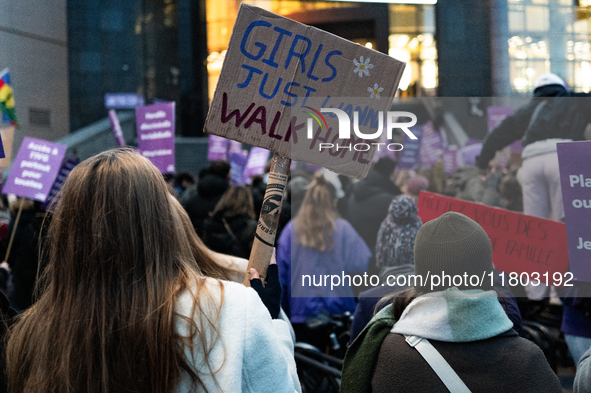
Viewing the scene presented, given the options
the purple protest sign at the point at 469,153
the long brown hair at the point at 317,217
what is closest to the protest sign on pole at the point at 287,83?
the purple protest sign at the point at 469,153

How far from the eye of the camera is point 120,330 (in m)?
1.44

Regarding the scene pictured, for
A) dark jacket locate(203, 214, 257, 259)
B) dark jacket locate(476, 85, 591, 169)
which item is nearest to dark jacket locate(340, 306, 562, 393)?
dark jacket locate(476, 85, 591, 169)

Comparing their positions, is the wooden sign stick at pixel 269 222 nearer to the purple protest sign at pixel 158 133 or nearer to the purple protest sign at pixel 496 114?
the purple protest sign at pixel 496 114

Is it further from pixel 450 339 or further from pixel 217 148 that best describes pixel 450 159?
pixel 217 148

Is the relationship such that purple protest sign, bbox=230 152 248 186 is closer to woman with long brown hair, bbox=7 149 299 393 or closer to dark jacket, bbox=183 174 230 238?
dark jacket, bbox=183 174 230 238

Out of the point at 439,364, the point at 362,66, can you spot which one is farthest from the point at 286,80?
the point at 439,364

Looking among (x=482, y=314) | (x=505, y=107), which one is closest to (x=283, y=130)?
(x=482, y=314)

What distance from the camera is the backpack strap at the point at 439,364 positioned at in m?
1.66

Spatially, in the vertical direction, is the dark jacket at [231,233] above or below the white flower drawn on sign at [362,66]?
below

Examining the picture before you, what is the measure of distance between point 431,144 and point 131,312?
78.3 inches

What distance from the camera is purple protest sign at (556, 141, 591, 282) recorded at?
241cm

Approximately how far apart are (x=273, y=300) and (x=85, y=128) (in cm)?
1760

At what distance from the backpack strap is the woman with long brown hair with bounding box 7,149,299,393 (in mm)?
423

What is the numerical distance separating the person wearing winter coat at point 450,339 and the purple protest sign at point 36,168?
4390mm
